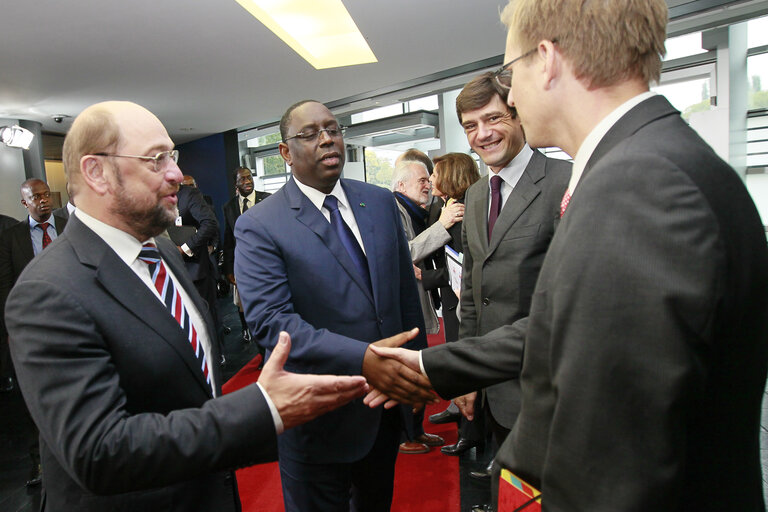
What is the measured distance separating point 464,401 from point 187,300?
1.36 meters

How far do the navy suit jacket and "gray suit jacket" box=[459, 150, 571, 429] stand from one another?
381 mm

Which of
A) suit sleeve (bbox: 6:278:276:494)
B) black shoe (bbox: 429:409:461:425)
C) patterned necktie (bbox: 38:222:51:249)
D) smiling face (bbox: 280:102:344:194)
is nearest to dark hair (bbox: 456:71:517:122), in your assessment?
smiling face (bbox: 280:102:344:194)

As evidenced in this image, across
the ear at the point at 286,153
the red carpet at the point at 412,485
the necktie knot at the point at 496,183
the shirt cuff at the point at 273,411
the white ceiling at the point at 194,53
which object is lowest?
the red carpet at the point at 412,485

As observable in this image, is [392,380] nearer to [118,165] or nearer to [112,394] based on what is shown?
[112,394]

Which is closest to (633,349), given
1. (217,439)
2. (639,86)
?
(639,86)

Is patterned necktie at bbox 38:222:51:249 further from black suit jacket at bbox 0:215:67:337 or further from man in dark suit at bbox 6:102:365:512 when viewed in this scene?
man in dark suit at bbox 6:102:365:512

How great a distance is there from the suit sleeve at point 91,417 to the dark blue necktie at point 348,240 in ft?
2.66

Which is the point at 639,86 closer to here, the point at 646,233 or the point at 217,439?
the point at 646,233

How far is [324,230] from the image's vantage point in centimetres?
170

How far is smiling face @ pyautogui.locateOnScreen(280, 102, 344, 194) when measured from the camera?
1.81 m

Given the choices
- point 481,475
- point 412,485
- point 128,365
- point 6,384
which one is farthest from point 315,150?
point 6,384

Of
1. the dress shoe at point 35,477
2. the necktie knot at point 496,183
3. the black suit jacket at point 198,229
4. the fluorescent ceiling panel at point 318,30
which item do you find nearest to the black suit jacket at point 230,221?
the black suit jacket at point 198,229

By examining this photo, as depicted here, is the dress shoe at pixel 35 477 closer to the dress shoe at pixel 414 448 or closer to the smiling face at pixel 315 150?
the dress shoe at pixel 414 448

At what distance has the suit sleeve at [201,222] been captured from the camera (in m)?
4.76
